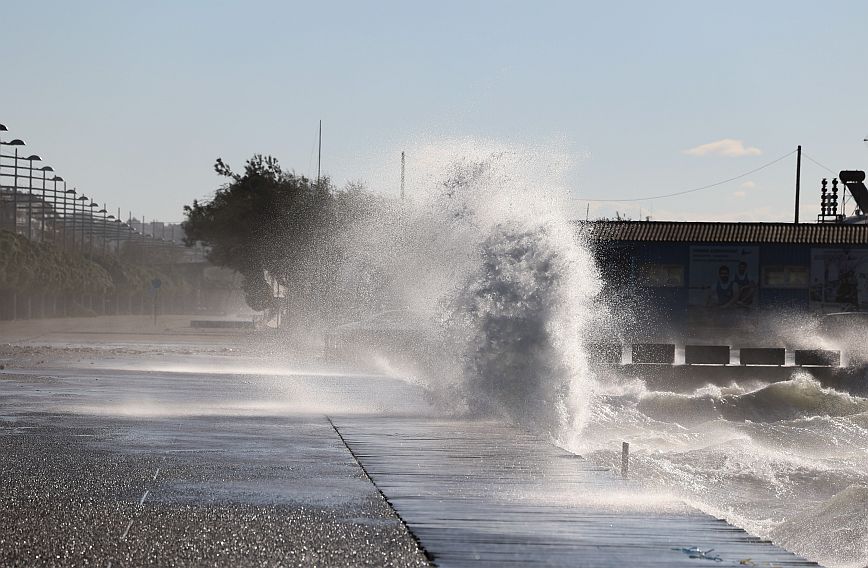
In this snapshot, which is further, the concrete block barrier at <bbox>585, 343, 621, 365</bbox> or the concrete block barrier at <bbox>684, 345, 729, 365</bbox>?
the concrete block barrier at <bbox>684, 345, 729, 365</bbox>

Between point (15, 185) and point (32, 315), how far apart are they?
40.7 ft

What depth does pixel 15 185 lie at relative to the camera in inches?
3381

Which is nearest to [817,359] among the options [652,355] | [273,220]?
[652,355]

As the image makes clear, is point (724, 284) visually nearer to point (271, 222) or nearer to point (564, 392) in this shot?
point (271, 222)

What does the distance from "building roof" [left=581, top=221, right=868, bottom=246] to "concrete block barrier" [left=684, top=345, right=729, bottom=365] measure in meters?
22.2

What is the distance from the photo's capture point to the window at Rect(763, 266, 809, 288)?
57656 mm

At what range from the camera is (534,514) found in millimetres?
8078

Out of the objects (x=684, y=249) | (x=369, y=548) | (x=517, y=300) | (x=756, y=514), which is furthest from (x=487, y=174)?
(x=684, y=249)

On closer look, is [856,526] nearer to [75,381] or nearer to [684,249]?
[75,381]

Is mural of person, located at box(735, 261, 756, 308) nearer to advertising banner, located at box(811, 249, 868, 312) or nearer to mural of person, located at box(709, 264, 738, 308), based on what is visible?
mural of person, located at box(709, 264, 738, 308)

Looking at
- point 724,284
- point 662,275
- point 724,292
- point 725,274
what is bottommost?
point 724,292

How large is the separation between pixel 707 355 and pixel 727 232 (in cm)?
2519

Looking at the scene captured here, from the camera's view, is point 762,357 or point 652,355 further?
point 762,357

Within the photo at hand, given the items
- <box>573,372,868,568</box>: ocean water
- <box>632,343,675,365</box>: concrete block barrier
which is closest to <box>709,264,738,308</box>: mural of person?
<box>573,372,868,568</box>: ocean water
